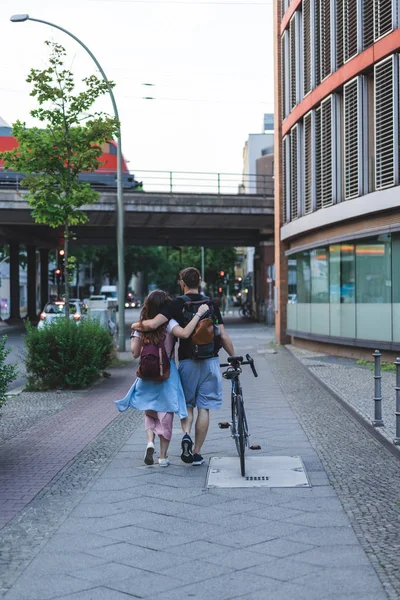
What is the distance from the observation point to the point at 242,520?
20.2 feet

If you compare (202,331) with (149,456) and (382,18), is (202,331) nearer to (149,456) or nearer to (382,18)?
(149,456)

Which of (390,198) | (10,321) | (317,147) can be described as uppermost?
(317,147)

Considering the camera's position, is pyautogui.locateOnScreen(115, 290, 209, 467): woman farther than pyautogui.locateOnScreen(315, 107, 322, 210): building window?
No

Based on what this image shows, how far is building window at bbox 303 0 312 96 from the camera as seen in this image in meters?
26.6

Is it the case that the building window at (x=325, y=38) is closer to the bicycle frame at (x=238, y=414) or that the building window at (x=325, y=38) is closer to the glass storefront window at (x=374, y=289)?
the glass storefront window at (x=374, y=289)

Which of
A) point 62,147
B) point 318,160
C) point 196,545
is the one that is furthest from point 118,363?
point 196,545

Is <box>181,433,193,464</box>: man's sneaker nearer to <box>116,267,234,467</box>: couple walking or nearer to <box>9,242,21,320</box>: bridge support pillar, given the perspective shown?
<box>116,267,234,467</box>: couple walking

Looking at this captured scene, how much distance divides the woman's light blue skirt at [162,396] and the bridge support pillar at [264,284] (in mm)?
44182

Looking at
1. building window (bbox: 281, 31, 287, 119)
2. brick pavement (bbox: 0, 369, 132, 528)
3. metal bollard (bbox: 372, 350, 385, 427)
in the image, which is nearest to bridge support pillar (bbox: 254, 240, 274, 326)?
building window (bbox: 281, 31, 287, 119)

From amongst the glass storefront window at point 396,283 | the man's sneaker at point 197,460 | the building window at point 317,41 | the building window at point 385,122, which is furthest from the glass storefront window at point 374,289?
the man's sneaker at point 197,460

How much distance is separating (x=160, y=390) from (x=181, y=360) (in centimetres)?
33

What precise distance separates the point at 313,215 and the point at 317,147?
196 cm

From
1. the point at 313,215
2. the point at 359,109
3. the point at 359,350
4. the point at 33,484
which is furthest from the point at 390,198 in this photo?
the point at 33,484

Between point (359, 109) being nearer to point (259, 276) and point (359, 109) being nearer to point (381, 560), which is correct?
point (381, 560)
